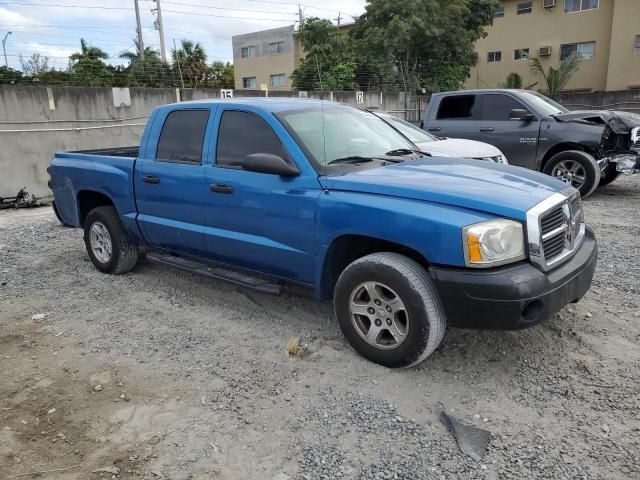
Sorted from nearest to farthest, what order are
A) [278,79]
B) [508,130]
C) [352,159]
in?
[352,159] < [508,130] < [278,79]

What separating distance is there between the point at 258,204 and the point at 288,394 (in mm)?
1408

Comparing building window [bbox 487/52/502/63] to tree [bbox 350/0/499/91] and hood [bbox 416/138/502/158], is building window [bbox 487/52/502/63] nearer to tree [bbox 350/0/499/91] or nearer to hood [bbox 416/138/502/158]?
tree [bbox 350/0/499/91]

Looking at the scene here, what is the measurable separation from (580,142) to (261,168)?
6558mm

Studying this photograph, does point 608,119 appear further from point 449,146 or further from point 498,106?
point 449,146

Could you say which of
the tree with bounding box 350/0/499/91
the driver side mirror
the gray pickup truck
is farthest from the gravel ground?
the tree with bounding box 350/0/499/91

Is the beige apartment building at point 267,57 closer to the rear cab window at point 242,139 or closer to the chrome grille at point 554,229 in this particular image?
the rear cab window at point 242,139

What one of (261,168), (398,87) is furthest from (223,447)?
(398,87)

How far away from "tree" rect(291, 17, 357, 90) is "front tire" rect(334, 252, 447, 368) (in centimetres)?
2072

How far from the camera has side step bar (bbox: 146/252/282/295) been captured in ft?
13.4

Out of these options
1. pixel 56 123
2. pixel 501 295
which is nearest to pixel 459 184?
pixel 501 295

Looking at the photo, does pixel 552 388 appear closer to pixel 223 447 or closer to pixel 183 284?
pixel 223 447

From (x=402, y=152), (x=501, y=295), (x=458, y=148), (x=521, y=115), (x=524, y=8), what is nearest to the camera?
(x=501, y=295)

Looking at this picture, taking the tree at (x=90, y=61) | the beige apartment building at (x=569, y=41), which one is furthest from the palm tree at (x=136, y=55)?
the beige apartment building at (x=569, y=41)

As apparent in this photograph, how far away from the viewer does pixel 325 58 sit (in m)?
25.6
